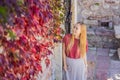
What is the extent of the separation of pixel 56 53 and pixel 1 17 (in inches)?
148

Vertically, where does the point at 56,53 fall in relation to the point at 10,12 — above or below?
below

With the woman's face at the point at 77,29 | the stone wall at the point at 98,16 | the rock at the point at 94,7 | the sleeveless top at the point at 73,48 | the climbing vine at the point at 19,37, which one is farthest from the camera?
the rock at the point at 94,7

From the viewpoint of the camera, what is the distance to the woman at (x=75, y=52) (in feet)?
16.0

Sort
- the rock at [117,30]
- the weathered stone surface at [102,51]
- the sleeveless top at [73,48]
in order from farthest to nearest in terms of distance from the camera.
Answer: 1. the weathered stone surface at [102,51]
2. the rock at [117,30]
3. the sleeveless top at [73,48]

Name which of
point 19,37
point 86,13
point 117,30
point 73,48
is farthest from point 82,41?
point 86,13

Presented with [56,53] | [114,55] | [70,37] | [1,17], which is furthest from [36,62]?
[114,55]

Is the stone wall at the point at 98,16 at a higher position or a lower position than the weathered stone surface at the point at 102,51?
higher

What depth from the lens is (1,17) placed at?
5.47ft

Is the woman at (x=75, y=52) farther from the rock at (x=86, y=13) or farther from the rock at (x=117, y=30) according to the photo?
the rock at (x=86, y=13)

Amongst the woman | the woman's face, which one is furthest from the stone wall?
the woman's face

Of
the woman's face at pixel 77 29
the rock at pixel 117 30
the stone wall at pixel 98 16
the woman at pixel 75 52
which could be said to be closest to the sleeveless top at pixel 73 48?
the woman at pixel 75 52

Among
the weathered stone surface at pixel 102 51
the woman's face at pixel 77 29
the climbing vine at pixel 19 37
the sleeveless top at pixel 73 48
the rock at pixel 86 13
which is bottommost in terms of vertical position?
the weathered stone surface at pixel 102 51

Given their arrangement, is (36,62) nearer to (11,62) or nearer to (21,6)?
(11,62)

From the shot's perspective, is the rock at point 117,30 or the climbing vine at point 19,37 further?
the rock at point 117,30
